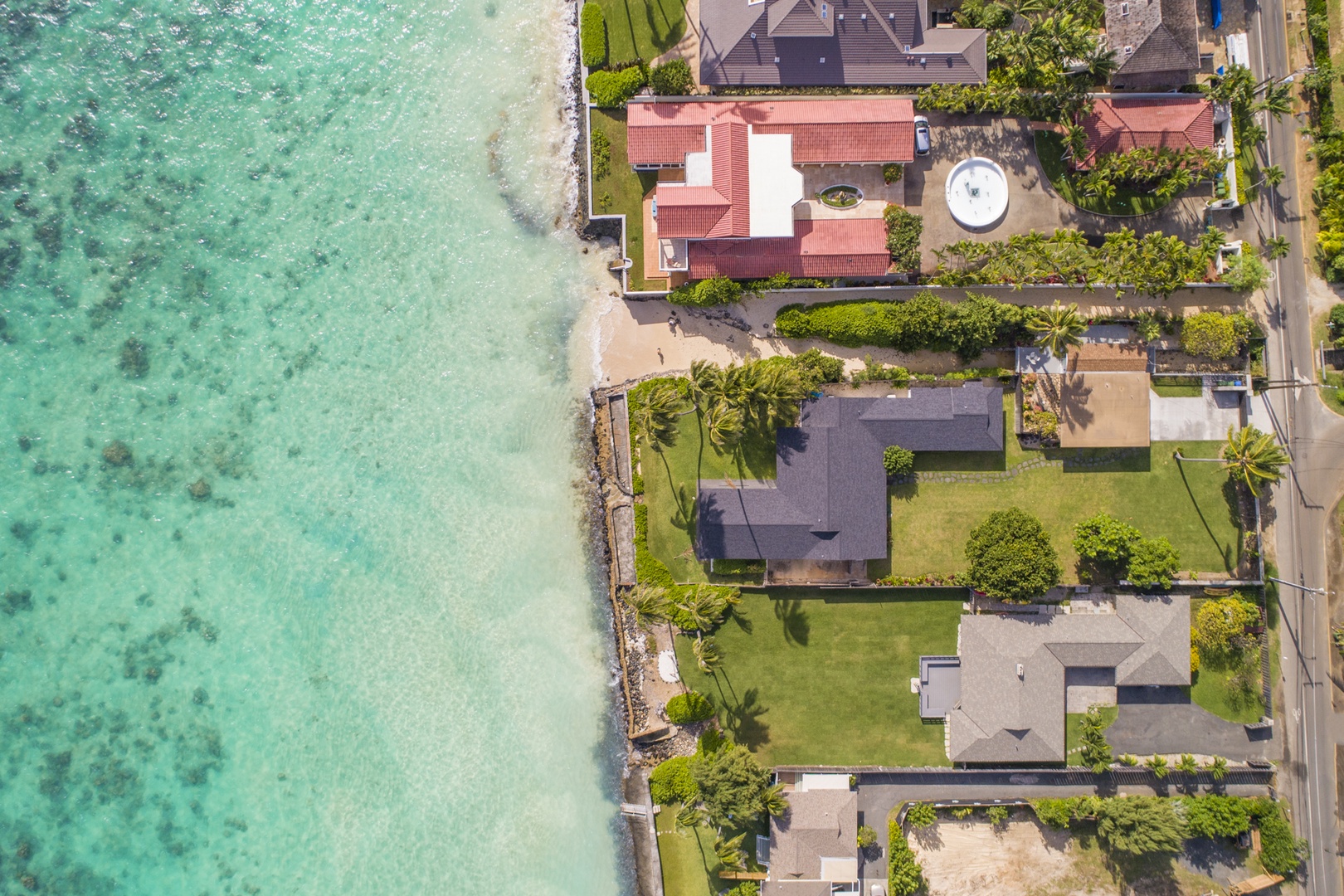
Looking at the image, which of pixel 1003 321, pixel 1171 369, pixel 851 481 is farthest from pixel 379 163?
pixel 1171 369

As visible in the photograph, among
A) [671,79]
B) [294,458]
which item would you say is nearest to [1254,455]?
[671,79]

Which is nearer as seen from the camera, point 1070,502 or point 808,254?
point 808,254

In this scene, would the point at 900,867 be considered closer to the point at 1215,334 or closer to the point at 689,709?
the point at 689,709

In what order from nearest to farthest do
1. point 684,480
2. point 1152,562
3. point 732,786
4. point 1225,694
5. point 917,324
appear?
1. point 732,786
2. point 1152,562
3. point 917,324
4. point 1225,694
5. point 684,480

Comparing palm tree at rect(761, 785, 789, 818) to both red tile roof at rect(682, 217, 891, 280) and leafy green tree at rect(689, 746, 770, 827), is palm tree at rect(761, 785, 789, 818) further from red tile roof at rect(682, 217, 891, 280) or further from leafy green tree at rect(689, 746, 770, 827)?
red tile roof at rect(682, 217, 891, 280)

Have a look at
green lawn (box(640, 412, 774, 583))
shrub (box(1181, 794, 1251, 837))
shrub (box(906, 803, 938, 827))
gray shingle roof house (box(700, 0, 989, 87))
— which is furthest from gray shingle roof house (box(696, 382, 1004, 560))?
shrub (box(1181, 794, 1251, 837))

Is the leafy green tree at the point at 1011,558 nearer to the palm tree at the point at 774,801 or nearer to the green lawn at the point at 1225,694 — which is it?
the green lawn at the point at 1225,694

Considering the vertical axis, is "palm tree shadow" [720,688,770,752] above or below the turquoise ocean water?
below
